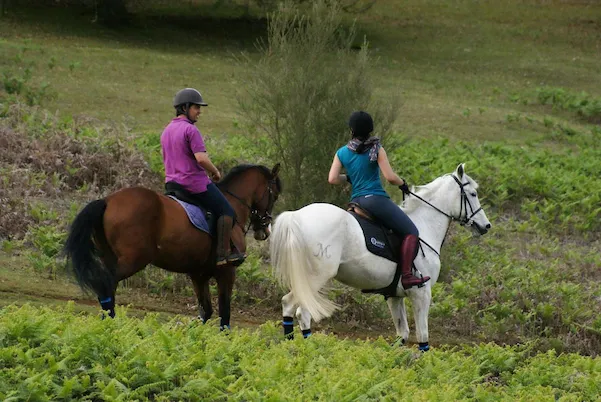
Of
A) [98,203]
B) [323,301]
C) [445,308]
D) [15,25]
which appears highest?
[98,203]

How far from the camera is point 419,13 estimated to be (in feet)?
168

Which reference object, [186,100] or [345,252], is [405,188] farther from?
[186,100]

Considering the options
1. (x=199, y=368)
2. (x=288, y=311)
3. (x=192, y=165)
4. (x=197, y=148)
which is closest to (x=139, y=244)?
(x=192, y=165)

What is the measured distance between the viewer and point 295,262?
37.9 feet

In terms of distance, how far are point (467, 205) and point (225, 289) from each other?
10.6ft

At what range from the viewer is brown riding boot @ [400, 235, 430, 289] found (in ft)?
40.3

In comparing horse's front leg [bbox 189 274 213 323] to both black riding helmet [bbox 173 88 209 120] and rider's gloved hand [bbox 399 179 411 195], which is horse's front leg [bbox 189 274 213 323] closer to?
black riding helmet [bbox 173 88 209 120]

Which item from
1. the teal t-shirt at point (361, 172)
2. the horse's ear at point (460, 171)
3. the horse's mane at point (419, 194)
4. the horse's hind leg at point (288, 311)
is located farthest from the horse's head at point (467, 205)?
the horse's hind leg at point (288, 311)

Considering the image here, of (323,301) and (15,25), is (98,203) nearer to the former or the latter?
(323,301)

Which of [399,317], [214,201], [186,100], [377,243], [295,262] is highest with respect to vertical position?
[186,100]

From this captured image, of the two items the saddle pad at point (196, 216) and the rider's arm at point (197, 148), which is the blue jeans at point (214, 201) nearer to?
the saddle pad at point (196, 216)

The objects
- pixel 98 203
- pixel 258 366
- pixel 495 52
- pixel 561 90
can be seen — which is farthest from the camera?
pixel 495 52

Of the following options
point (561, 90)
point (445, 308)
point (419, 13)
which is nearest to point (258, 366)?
point (445, 308)

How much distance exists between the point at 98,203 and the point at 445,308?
657 centimetres
